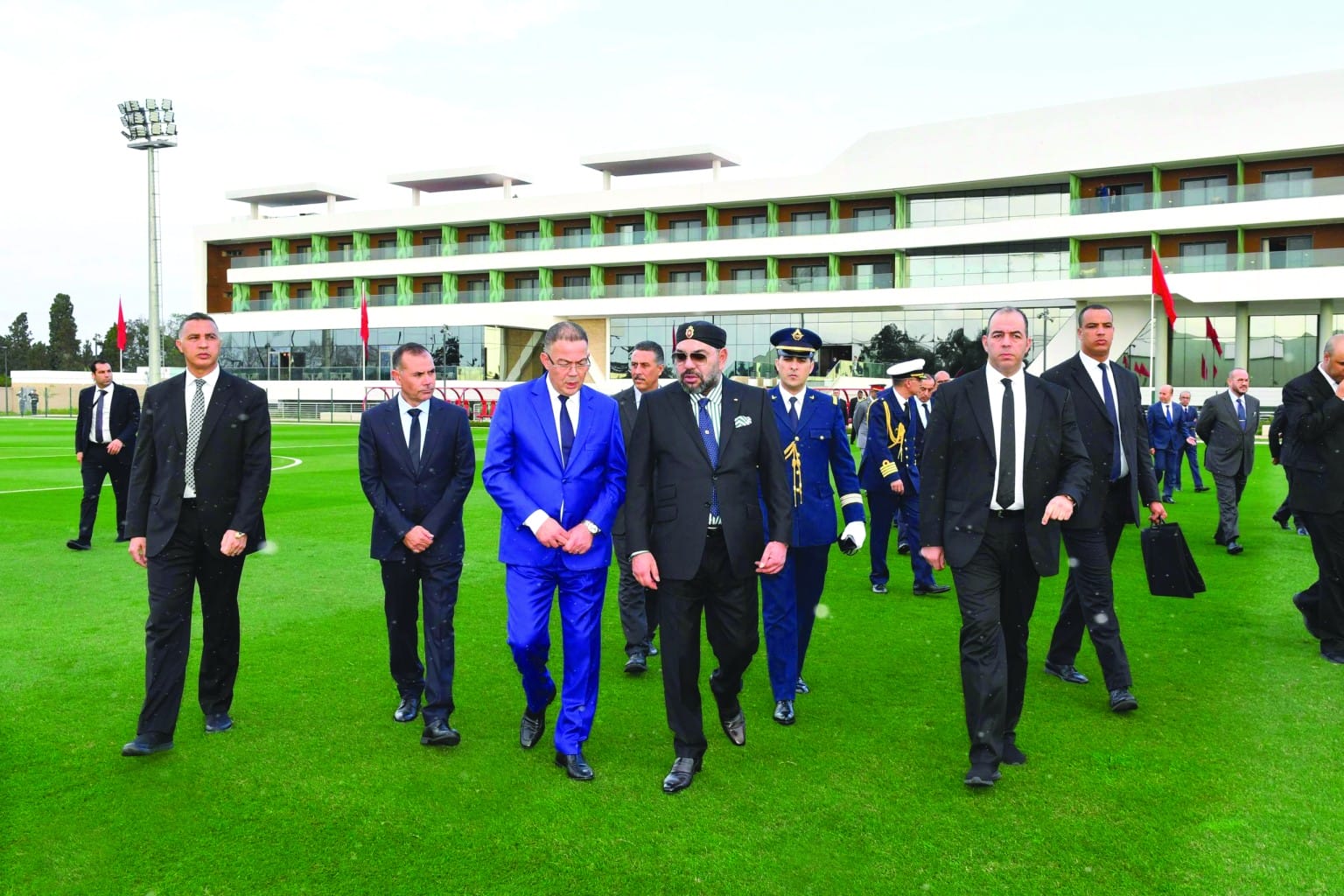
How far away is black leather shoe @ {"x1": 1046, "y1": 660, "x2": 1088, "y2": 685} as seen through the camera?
624 cm

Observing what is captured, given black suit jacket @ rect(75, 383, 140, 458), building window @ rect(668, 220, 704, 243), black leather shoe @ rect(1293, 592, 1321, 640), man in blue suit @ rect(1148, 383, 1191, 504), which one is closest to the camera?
black leather shoe @ rect(1293, 592, 1321, 640)

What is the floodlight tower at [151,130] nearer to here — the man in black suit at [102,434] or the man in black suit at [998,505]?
the man in black suit at [102,434]

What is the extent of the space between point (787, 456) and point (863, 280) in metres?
48.6

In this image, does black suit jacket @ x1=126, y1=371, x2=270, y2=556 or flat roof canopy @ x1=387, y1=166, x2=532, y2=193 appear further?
flat roof canopy @ x1=387, y1=166, x2=532, y2=193

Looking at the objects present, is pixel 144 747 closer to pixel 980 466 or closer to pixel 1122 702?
pixel 980 466

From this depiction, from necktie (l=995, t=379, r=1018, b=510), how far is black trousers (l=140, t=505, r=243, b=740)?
3.74 m

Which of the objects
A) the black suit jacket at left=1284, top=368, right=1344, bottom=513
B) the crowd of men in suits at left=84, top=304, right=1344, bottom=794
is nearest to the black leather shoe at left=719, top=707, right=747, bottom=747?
the crowd of men in suits at left=84, top=304, right=1344, bottom=794

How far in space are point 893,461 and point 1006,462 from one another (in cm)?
484

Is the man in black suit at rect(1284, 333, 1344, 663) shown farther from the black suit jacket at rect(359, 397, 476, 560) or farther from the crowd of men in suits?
the black suit jacket at rect(359, 397, 476, 560)

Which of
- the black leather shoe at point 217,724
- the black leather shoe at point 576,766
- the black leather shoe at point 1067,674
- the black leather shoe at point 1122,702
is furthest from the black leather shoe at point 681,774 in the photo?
the black leather shoe at point 1067,674

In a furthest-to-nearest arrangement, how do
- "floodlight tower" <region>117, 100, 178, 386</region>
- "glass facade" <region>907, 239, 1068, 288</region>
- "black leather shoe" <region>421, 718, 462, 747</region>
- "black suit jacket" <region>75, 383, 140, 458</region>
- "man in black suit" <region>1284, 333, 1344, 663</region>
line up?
"glass facade" <region>907, 239, 1068, 288</region> → "floodlight tower" <region>117, 100, 178, 386</region> → "black suit jacket" <region>75, 383, 140, 458</region> → "man in black suit" <region>1284, 333, 1344, 663</region> → "black leather shoe" <region>421, 718, 462, 747</region>

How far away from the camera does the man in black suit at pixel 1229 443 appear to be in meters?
11.9

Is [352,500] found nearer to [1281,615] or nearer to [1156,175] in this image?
[1281,615]

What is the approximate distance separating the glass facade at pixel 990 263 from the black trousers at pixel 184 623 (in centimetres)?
4755
